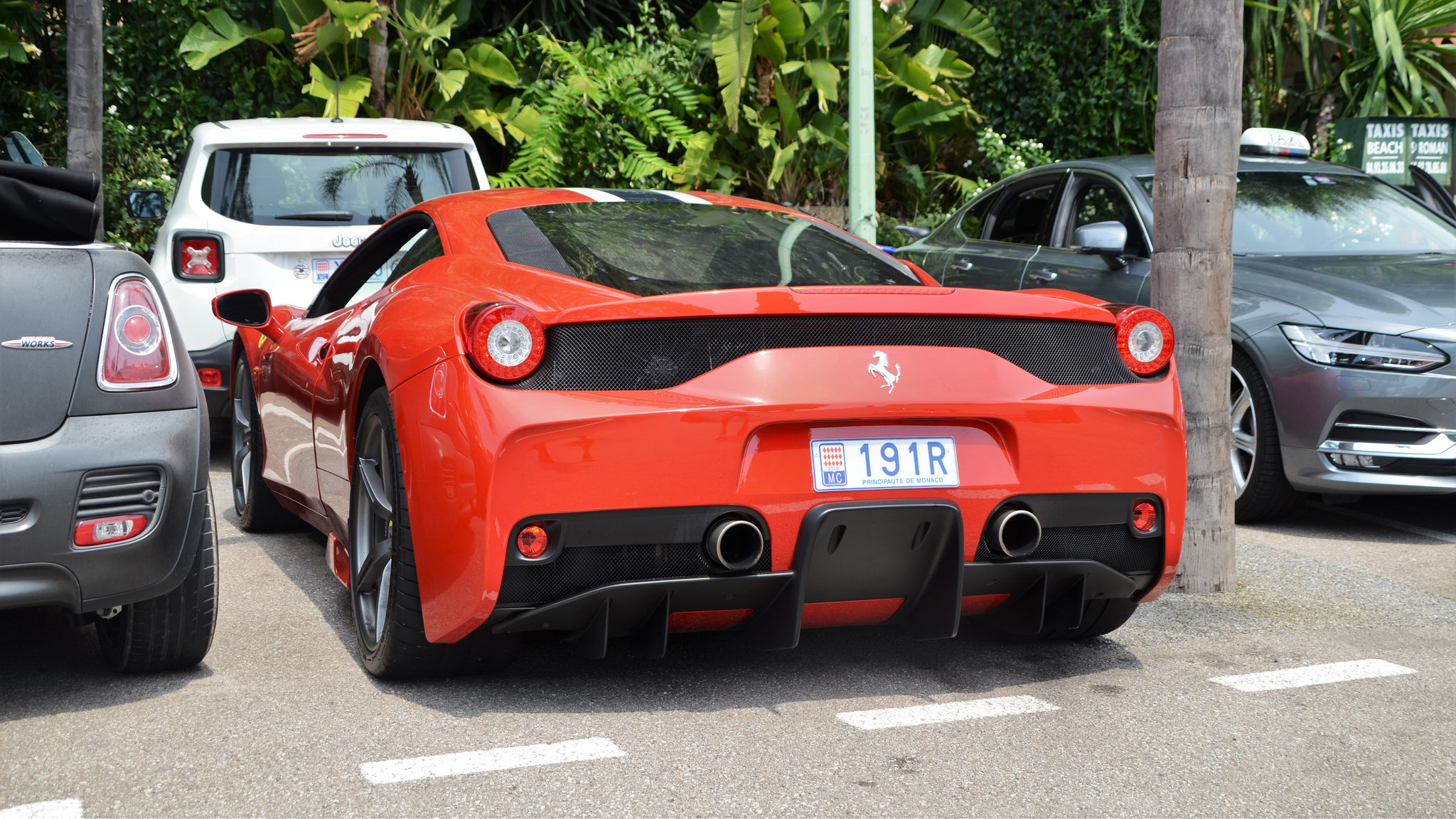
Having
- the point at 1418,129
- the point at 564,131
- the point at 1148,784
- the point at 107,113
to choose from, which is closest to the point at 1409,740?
the point at 1148,784

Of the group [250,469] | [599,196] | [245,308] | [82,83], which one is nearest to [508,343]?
[599,196]

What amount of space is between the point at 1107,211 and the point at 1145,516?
12.4ft

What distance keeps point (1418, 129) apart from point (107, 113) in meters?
11.3

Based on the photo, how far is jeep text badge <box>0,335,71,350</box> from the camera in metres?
3.24

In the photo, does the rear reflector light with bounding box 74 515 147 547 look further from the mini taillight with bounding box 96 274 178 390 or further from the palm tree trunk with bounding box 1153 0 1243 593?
the palm tree trunk with bounding box 1153 0 1243 593

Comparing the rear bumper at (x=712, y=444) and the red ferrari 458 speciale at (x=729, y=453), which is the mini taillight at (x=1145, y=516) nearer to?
the red ferrari 458 speciale at (x=729, y=453)

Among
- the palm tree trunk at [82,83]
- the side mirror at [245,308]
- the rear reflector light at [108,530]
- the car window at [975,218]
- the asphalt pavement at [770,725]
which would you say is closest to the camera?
the asphalt pavement at [770,725]

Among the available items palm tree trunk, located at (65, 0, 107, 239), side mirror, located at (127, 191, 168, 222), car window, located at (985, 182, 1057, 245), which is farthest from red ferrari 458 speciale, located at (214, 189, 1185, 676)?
palm tree trunk, located at (65, 0, 107, 239)

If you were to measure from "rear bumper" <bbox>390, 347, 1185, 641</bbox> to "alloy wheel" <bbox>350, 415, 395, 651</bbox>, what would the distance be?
0.25 metres

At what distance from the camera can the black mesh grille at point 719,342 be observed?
3145mm

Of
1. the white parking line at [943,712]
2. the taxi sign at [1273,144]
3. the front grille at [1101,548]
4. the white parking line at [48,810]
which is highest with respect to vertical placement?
the taxi sign at [1273,144]

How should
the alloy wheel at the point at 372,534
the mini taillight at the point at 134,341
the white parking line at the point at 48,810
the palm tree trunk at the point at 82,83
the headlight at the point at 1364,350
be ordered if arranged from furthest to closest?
the palm tree trunk at the point at 82,83
the headlight at the point at 1364,350
the alloy wheel at the point at 372,534
the mini taillight at the point at 134,341
the white parking line at the point at 48,810

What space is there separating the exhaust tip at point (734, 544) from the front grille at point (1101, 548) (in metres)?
0.56

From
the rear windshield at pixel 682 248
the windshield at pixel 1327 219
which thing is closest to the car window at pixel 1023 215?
the windshield at pixel 1327 219
